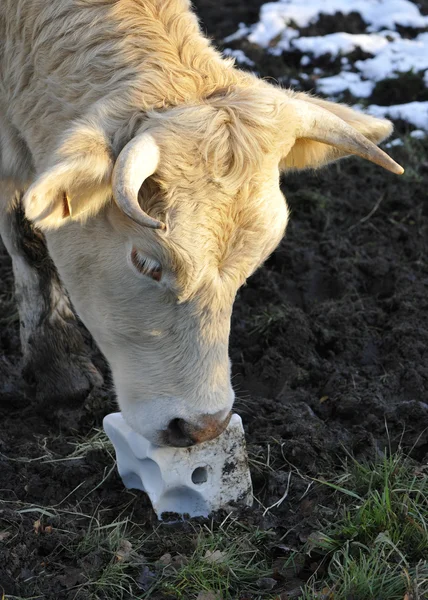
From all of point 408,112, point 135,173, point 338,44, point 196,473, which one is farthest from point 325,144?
point 338,44

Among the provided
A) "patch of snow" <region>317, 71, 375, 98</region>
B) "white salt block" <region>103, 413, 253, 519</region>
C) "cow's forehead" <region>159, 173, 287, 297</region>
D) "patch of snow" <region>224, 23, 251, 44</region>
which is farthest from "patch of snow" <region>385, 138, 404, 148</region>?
"white salt block" <region>103, 413, 253, 519</region>

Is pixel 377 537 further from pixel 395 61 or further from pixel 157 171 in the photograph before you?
pixel 395 61

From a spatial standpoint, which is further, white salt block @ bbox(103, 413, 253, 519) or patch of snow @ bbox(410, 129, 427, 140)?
patch of snow @ bbox(410, 129, 427, 140)

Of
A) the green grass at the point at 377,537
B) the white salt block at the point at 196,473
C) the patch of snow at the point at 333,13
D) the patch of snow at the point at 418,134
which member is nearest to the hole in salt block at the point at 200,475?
the white salt block at the point at 196,473

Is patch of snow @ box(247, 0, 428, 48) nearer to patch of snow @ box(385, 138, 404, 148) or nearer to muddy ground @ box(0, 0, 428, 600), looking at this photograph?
patch of snow @ box(385, 138, 404, 148)

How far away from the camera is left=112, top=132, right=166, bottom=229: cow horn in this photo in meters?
3.13

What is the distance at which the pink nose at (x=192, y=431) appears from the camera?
368 centimetres

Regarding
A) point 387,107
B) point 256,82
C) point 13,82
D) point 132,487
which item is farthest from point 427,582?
point 387,107

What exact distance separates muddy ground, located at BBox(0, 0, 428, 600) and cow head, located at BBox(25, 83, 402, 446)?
1.74ft

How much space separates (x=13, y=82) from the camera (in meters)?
4.46

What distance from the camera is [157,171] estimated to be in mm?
3529

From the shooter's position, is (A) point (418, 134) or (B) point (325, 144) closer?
(B) point (325, 144)

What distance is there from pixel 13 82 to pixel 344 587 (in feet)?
9.16

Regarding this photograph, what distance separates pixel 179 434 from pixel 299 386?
1383 mm
